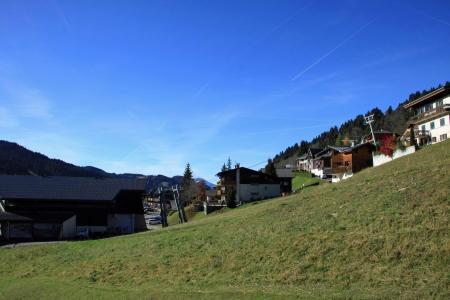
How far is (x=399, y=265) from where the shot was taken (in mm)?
15578

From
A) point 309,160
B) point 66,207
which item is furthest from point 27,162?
point 66,207

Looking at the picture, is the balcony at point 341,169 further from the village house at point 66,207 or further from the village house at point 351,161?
the village house at point 66,207

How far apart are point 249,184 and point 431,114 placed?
36840mm

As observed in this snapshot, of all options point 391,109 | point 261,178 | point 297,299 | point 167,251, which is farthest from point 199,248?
point 391,109

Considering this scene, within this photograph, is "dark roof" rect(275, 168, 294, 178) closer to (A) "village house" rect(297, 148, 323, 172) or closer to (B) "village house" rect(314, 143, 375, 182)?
(A) "village house" rect(297, 148, 323, 172)

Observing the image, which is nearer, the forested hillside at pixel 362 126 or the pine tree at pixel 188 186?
the pine tree at pixel 188 186

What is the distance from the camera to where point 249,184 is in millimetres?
81125

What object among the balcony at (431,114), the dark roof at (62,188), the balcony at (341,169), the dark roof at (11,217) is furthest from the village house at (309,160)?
the dark roof at (11,217)

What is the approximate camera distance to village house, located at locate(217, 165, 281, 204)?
263 ft

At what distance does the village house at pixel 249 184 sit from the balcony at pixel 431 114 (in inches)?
1199

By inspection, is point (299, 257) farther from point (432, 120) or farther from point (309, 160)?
point (309, 160)

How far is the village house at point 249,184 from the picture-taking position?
8019 centimetres

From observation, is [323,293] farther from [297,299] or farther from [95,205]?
[95,205]

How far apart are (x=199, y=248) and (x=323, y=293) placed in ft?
36.3
